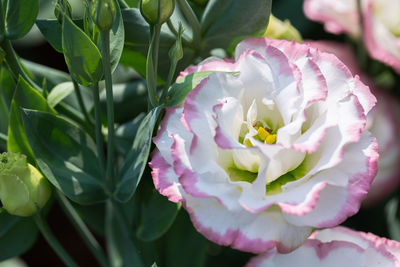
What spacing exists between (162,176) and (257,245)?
0.25 feet

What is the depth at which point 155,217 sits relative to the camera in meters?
0.51

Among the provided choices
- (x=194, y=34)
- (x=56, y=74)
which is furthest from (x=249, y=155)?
(x=56, y=74)

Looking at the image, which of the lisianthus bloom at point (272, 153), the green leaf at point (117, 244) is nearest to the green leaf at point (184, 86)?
the lisianthus bloom at point (272, 153)

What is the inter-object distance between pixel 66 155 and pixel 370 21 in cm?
35

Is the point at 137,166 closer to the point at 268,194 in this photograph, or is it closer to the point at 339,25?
the point at 268,194

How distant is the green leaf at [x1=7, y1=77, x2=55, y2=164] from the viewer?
1.49 feet

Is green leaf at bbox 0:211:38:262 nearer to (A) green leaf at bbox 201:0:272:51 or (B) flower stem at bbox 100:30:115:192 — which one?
(B) flower stem at bbox 100:30:115:192

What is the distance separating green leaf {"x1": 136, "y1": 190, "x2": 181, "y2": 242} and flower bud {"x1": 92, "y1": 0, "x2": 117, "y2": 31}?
17cm

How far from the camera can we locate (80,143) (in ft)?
1.58

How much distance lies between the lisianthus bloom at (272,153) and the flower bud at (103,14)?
0.07 m

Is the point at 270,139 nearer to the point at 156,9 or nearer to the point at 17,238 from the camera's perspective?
the point at 156,9

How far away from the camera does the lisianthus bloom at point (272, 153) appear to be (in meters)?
0.37

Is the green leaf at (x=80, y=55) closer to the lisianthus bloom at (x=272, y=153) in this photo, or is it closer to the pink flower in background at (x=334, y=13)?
the lisianthus bloom at (x=272, y=153)

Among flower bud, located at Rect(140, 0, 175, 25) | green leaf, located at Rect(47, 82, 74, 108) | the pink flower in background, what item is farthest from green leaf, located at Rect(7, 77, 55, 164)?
the pink flower in background
